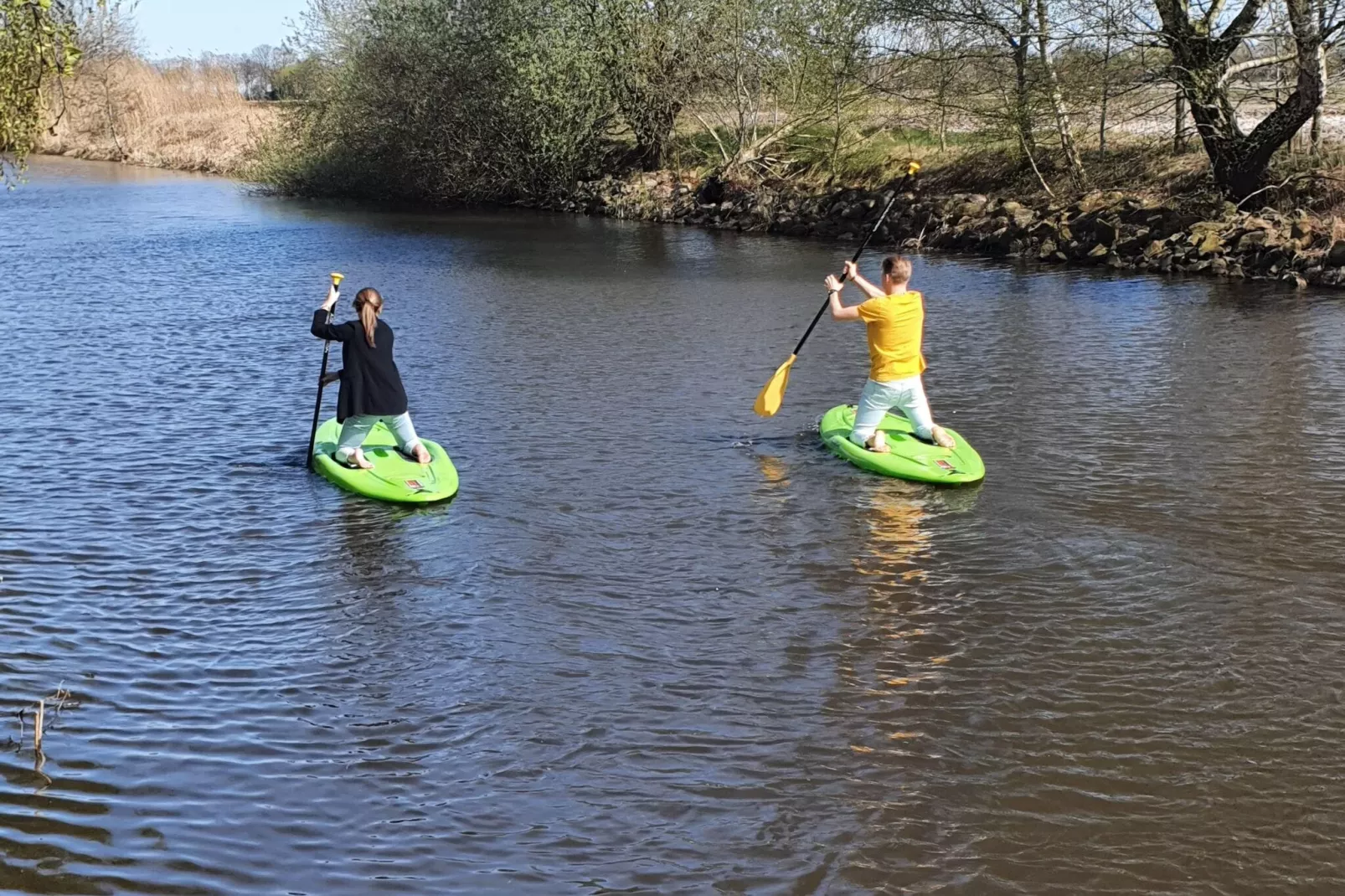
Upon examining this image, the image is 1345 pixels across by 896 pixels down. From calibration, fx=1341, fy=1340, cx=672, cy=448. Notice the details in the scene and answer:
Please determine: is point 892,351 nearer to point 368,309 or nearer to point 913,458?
point 913,458

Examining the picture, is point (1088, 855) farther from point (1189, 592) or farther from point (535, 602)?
point (535, 602)

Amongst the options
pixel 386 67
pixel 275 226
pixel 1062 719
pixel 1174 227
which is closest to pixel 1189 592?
pixel 1062 719

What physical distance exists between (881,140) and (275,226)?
1567 centimetres

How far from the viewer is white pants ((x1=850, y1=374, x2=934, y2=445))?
11.3 m

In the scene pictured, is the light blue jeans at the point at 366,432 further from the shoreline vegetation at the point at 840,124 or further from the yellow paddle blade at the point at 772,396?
the shoreline vegetation at the point at 840,124

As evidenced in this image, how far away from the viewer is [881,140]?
34.4m

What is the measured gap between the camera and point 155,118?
5847cm

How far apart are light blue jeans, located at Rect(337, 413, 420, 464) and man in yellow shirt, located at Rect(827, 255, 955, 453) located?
3.66m

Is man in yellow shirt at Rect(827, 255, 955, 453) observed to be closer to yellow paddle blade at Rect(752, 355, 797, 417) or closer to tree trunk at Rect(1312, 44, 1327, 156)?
yellow paddle blade at Rect(752, 355, 797, 417)

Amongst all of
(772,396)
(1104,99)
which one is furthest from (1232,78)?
(772,396)

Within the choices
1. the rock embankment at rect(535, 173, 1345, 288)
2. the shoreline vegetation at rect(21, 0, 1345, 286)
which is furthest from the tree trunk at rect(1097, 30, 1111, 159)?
the rock embankment at rect(535, 173, 1345, 288)

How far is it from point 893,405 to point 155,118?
54834 millimetres

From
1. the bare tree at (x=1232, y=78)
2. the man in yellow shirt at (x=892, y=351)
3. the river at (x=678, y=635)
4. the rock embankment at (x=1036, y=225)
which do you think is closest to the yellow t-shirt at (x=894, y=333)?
the man in yellow shirt at (x=892, y=351)

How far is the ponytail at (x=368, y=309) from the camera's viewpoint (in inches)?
415
